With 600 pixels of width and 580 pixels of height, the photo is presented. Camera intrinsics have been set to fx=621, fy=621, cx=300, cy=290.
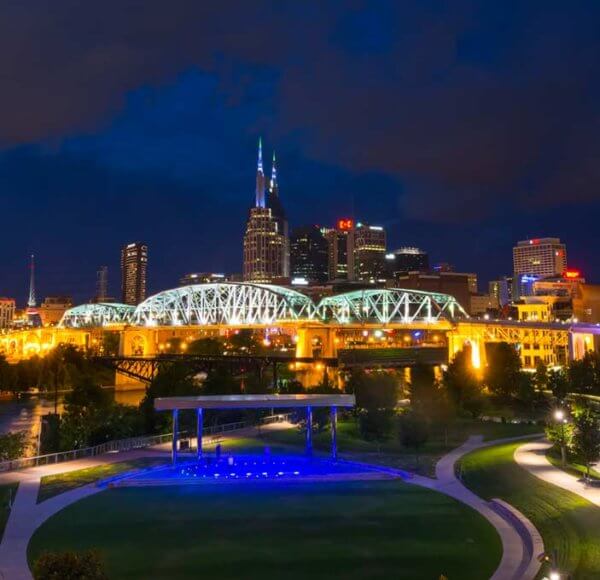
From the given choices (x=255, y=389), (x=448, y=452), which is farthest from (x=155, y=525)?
(x=255, y=389)

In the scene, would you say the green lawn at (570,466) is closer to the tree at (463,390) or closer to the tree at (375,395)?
the tree at (375,395)

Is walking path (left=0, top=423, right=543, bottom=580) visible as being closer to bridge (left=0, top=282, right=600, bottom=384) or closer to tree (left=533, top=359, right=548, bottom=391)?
tree (left=533, top=359, right=548, bottom=391)

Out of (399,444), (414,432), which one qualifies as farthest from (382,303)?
(414,432)

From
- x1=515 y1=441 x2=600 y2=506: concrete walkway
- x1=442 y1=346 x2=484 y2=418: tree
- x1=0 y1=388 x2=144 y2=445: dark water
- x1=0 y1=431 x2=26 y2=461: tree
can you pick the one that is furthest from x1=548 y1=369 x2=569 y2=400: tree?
x1=0 y1=388 x2=144 y2=445: dark water

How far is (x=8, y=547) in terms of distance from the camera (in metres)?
22.9

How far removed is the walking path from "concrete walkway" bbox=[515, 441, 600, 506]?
4.36 meters

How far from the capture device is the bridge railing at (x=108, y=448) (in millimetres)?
37938

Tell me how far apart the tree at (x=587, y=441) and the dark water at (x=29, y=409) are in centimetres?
4730

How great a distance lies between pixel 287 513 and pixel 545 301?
16061 centimetres

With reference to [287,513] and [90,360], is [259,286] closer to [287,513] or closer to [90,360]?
[90,360]

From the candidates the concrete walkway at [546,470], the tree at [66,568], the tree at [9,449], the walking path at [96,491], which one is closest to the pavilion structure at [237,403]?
the walking path at [96,491]

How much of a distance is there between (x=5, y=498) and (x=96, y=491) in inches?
167

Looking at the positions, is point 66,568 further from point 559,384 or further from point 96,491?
point 559,384

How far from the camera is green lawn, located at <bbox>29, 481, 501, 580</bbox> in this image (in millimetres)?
20828
